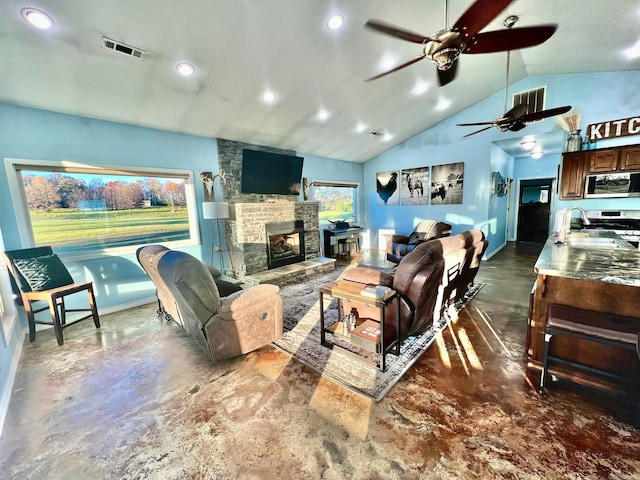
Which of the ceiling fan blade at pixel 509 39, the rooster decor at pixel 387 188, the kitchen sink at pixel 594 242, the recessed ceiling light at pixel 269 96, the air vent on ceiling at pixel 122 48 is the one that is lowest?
the kitchen sink at pixel 594 242

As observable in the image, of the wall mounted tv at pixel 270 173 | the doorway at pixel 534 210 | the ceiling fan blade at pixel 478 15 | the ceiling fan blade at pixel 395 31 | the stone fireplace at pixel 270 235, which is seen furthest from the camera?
the doorway at pixel 534 210

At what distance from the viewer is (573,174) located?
14.6 ft

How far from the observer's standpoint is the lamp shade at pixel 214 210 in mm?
3981

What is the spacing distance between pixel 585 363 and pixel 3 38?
5.26 m

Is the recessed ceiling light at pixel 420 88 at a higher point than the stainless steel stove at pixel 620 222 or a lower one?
higher

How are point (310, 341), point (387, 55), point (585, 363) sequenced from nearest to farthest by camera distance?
point (585, 363), point (310, 341), point (387, 55)

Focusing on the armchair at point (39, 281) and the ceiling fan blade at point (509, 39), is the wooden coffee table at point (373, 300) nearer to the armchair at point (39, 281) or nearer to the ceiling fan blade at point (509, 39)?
the ceiling fan blade at point (509, 39)

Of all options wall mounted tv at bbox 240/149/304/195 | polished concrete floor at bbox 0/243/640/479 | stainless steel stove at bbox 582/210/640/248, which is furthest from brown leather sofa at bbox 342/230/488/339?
stainless steel stove at bbox 582/210/640/248

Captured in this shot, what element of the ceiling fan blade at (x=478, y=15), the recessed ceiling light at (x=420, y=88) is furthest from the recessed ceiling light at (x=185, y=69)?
the recessed ceiling light at (x=420, y=88)

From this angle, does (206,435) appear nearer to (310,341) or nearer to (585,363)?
(310,341)

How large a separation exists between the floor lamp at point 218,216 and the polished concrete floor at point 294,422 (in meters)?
2.17

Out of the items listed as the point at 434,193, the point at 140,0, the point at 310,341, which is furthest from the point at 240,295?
the point at 434,193

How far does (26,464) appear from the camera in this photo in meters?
1.45

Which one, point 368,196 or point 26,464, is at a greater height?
point 368,196
